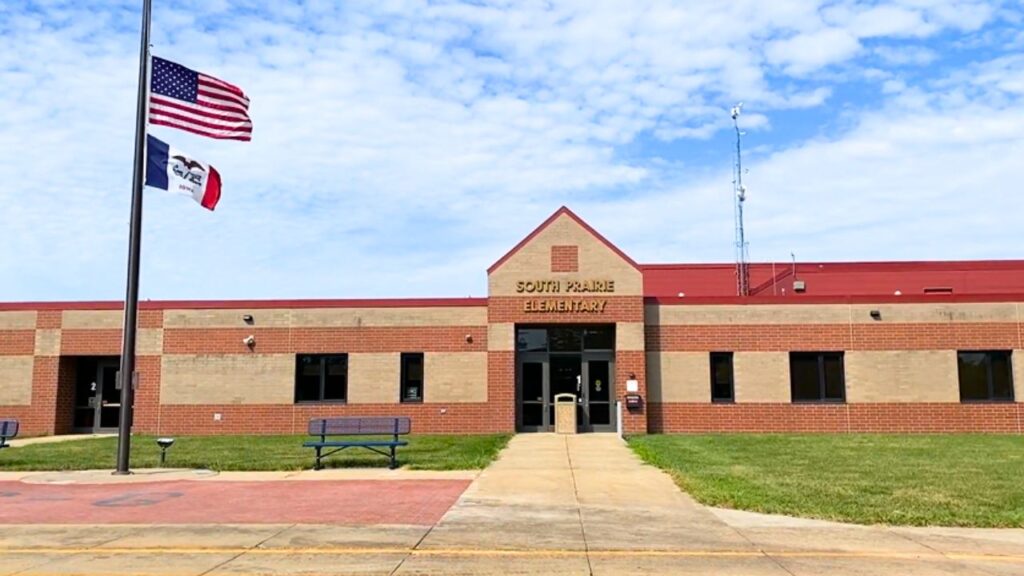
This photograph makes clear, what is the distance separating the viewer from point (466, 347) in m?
26.2

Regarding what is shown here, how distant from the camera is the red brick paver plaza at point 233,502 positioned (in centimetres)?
1086

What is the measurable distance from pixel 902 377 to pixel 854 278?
12.7m

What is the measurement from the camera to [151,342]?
26797 mm

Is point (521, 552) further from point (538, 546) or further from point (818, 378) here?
point (818, 378)

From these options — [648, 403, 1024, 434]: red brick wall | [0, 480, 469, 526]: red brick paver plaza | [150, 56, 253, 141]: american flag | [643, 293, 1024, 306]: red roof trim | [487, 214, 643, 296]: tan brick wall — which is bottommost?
[0, 480, 469, 526]: red brick paver plaza

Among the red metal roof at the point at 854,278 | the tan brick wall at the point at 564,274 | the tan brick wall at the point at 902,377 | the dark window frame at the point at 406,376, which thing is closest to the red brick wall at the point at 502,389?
the tan brick wall at the point at 564,274

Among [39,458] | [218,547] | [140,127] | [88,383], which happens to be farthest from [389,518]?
[88,383]

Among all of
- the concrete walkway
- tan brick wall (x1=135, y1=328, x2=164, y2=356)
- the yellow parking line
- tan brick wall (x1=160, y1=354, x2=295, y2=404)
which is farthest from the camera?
tan brick wall (x1=135, y1=328, x2=164, y2=356)

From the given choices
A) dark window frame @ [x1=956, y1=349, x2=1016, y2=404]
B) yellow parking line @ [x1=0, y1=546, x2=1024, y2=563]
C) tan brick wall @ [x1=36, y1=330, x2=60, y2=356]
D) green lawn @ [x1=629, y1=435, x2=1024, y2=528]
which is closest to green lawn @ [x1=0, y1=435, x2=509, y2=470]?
green lawn @ [x1=629, y1=435, x2=1024, y2=528]

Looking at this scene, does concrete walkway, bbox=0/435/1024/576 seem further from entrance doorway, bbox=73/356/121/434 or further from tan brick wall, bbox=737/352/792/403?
entrance doorway, bbox=73/356/121/434

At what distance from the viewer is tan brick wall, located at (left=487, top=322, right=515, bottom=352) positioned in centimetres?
2570

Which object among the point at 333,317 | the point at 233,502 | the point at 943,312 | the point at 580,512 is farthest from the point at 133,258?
the point at 943,312

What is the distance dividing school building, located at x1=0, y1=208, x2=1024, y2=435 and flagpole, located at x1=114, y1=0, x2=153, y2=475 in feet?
33.3

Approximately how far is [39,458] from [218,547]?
11.7m
